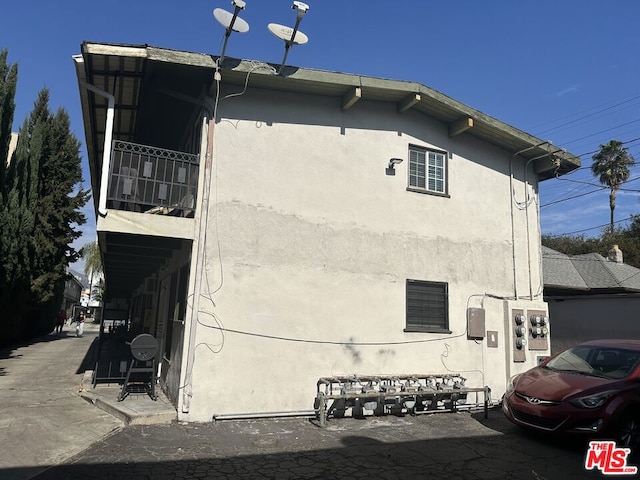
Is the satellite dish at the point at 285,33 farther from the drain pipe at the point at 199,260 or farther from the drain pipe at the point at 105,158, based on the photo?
the drain pipe at the point at 105,158

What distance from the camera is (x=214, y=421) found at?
23.2ft

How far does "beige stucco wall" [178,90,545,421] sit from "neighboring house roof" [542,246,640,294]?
6.13 m

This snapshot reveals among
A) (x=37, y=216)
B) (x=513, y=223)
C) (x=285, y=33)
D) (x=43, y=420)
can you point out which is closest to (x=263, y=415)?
(x=43, y=420)

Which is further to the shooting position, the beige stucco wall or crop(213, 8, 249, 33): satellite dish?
the beige stucco wall

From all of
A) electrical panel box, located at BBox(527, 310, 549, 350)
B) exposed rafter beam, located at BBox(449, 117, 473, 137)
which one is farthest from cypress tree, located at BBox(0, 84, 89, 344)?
electrical panel box, located at BBox(527, 310, 549, 350)

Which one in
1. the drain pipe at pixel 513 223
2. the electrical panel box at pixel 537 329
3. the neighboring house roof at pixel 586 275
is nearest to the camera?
the electrical panel box at pixel 537 329

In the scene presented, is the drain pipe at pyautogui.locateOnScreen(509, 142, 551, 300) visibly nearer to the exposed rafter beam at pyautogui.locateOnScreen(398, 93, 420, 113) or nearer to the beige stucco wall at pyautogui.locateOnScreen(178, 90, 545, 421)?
the beige stucco wall at pyautogui.locateOnScreen(178, 90, 545, 421)

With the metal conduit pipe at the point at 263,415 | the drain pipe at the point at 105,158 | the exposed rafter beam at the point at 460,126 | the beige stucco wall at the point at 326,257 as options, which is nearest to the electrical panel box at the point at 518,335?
the beige stucco wall at the point at 326,257

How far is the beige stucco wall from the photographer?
747 centimetres

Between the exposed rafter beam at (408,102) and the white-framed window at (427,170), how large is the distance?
32.4 inches

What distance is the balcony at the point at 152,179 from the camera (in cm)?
744

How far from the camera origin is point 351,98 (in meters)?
8.57

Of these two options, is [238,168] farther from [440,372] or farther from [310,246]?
[440,372]

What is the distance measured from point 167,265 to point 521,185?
897cm
